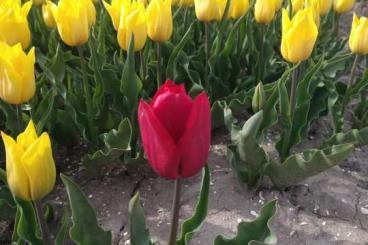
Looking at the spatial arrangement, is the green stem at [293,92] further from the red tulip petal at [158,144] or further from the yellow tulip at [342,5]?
the red tulip petal at [158,144]

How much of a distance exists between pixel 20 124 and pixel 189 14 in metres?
1.38

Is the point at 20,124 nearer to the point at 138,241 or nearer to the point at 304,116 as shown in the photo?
the point at 138,241

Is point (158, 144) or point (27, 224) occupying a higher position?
point (158, 144)

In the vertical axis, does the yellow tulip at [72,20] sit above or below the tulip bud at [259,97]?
above

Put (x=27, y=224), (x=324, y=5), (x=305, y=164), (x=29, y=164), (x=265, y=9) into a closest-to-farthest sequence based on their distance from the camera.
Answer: (x=29, y=164) < (x=27, y=224) < (x=305, y=164) < (x=265, y=9) < (x=324, y=5)

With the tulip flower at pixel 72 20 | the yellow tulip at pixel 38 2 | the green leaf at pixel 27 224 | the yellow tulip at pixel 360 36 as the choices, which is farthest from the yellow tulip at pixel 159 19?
the yellow tulip at pixel 38 2

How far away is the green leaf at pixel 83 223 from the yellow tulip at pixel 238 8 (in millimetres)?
1443

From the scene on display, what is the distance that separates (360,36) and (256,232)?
1044 mm

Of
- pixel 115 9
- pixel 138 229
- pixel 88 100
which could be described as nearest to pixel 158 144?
pixel 138 229

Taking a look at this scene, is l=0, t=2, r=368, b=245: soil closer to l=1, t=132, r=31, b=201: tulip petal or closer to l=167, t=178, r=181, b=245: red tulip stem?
l=167, t=178, r=181, b=245: red tulip stem

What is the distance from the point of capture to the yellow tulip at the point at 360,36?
2123mm

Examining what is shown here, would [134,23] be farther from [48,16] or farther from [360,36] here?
[360,36]

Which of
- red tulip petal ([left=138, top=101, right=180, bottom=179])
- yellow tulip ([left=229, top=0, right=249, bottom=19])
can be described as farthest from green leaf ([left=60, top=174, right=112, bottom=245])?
yellow tulip ([left=229, top=0, right=249, bottom=19])

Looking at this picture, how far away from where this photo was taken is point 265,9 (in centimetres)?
237
